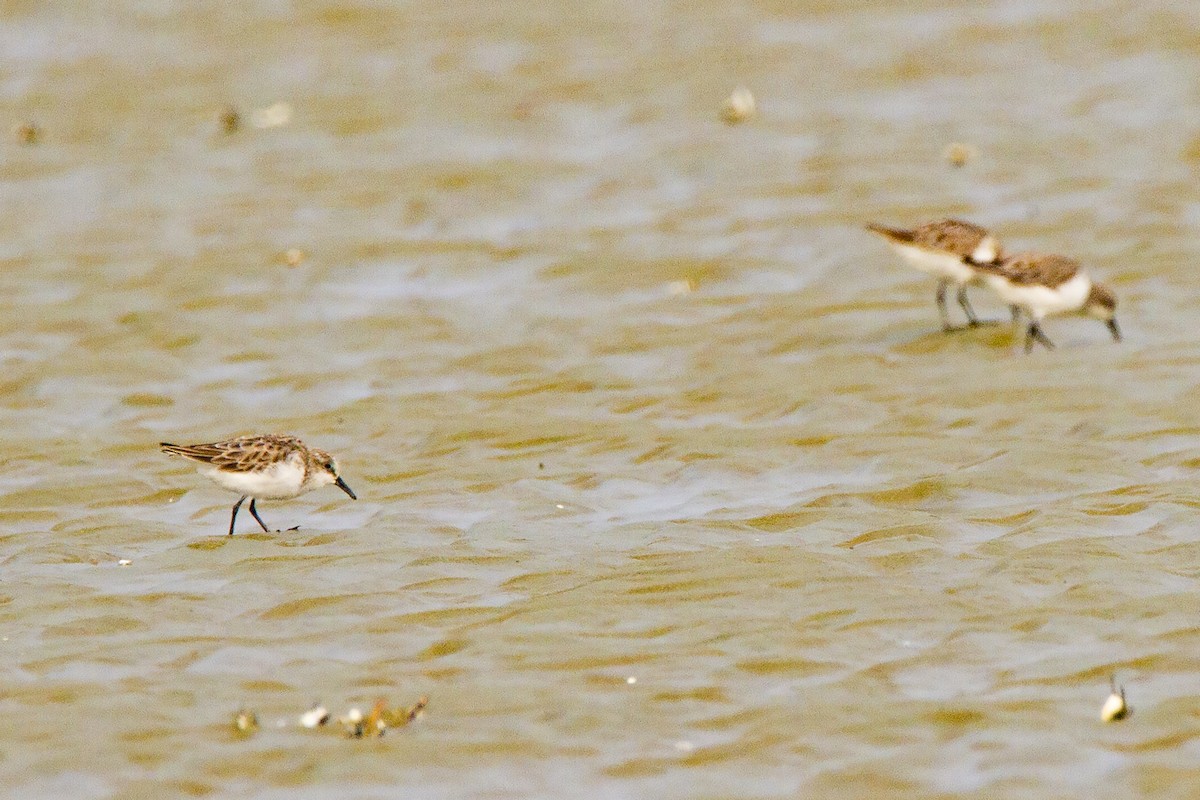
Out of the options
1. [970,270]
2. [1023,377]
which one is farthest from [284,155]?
[1023,377]

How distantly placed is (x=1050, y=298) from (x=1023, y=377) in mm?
1299

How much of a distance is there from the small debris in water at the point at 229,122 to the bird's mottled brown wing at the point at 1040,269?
915 centimetres

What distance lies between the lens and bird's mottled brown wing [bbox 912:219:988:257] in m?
14.6

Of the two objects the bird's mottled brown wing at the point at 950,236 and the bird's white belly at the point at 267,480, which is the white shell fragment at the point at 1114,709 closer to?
the bird's white belly at the point at 267,480

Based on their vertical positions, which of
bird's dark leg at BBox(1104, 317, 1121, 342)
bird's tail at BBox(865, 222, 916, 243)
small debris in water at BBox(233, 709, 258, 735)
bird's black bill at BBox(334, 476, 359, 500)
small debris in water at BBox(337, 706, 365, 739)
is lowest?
bird's dark leg at BBox(1104, 317, 1121, 342)

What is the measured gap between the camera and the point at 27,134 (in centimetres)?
2080

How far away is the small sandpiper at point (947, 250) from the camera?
14.6 metres

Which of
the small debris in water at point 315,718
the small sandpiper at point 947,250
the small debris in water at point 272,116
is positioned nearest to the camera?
the small debris in water at point 315,718

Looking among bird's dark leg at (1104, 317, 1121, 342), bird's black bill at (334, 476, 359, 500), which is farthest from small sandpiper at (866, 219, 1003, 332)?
bird's black bill at (334, 476, 359, 500)

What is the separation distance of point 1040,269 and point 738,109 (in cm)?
632

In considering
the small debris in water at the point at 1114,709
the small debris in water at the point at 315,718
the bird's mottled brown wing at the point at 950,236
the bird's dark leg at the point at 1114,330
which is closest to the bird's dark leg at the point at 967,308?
the bird's mottled brown wing at the point at 950,236

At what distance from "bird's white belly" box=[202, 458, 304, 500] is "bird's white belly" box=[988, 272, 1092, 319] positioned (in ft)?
19.2

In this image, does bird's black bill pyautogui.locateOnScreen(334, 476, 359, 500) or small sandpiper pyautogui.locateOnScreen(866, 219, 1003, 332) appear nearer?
bird's black bill pyautogui.locateOnScreen(334, 476, 359, 500)

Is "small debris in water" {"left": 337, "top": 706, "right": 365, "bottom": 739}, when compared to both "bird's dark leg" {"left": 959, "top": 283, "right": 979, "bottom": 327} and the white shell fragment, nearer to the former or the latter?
the white shell fragment
